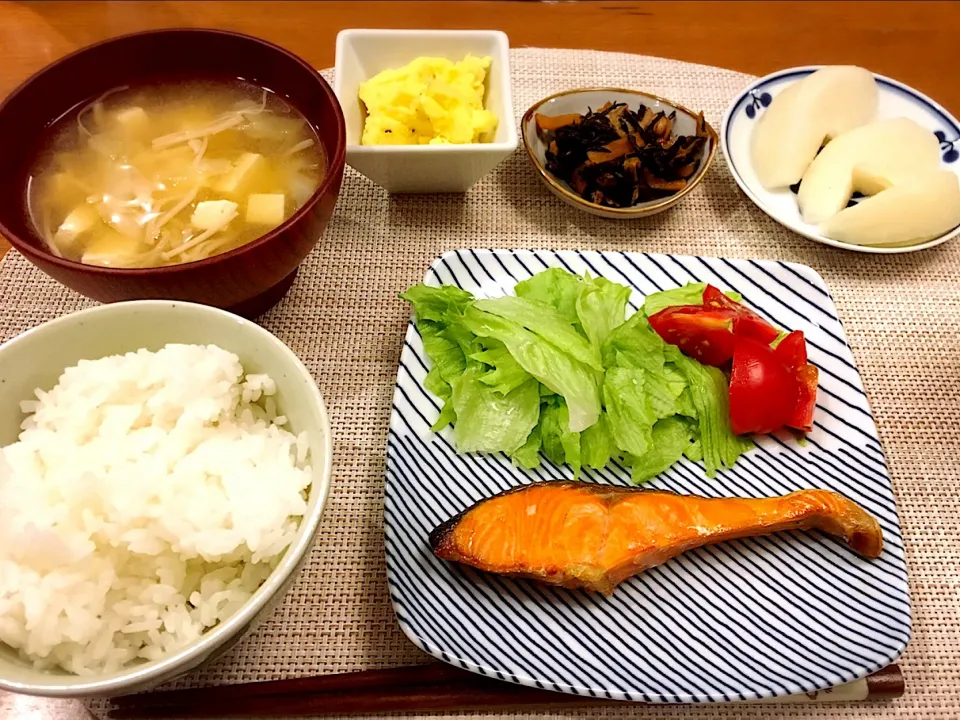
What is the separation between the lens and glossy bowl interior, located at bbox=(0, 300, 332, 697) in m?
0.98

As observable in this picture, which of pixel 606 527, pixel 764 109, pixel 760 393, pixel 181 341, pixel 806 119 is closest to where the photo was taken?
pixel 181 341

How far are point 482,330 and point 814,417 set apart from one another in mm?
737

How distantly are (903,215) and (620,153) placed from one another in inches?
28.4

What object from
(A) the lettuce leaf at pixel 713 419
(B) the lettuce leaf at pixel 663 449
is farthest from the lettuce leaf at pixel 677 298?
(B) the lettuce leaf at pixel 663 449

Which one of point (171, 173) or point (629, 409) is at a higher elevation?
point (171, 173)

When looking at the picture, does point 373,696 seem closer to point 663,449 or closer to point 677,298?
point 663,449

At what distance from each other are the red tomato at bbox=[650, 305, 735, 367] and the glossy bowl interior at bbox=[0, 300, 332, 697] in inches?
32.7

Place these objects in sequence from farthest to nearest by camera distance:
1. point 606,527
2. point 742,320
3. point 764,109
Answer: point 764,109, point 742,320, point 606,527

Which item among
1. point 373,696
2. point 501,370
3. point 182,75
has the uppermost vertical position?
point 182,75

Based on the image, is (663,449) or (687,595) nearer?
(687,595)

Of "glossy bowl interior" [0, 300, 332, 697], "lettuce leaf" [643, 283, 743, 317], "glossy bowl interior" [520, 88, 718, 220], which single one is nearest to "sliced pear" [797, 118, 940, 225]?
"glossy bowl interior" [520, 88, 718, 220]

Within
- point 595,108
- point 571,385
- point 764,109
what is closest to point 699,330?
point 571,385

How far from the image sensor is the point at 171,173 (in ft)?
5.03

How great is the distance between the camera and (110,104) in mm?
1596
